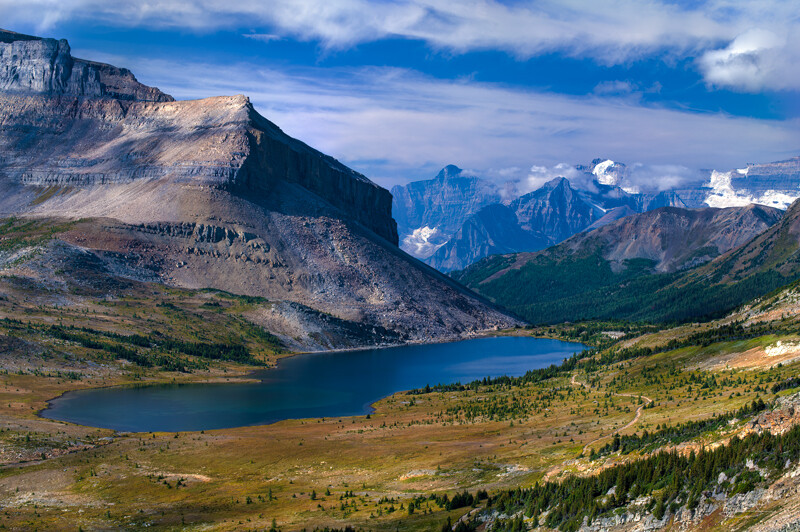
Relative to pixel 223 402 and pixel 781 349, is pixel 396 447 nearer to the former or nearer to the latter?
pixel 781 349

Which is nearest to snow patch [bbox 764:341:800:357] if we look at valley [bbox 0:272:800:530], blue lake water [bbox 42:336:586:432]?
valley [bbox 0:272:800:530]

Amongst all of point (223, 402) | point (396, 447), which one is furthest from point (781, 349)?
point (223, 402)

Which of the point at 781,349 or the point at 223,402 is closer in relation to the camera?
the point at 781,349

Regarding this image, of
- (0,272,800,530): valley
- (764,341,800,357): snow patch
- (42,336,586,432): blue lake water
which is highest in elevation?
(764,341,800,357): snow patch

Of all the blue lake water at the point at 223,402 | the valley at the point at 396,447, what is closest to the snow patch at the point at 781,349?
the valley at the point at 396,447

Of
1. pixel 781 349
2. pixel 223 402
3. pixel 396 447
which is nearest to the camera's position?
pixel 396 447

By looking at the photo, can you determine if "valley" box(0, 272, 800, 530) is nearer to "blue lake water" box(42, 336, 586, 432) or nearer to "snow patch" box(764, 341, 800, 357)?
"snow patch" box(764, 341, 800, 357)

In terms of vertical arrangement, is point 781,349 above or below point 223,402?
above

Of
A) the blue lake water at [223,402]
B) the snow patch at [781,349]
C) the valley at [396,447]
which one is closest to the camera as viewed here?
→ the valley at [396,447]

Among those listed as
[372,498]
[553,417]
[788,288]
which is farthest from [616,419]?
[788,288]

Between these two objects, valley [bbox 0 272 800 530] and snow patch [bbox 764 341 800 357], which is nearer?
valley [bbox 0 272 800 530]

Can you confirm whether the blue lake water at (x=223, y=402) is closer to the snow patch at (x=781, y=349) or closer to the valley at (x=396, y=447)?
the valley at (x=396, y=447)

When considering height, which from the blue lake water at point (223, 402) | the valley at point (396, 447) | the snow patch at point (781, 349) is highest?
the snow patch at point (781, 349)
